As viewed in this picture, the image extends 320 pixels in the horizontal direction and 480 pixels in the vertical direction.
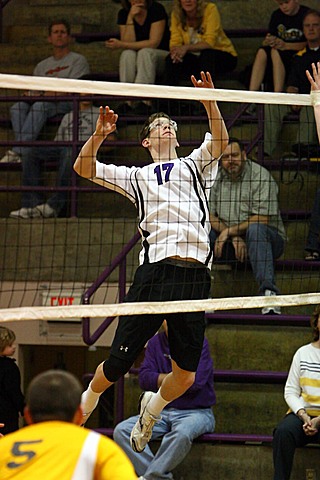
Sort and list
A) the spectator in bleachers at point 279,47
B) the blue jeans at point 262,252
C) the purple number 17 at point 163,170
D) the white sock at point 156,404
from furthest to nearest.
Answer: the spectator in bleachers at point 279,47 → the blue jeans at point 262,252 → the white sock at point 156,404 → the purple number 17 at point 163,170

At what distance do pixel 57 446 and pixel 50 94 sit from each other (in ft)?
26.0

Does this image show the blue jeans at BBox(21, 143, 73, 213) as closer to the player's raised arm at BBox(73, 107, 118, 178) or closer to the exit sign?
the exit sign

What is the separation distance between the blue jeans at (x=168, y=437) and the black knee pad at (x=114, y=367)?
163 centimetres

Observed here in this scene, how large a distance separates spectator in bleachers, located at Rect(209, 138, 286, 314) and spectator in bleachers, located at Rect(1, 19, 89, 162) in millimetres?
2195

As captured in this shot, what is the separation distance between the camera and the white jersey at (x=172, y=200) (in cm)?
655

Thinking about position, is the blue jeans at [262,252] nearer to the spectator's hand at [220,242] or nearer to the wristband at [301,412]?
the spectator's hand at [220,242]

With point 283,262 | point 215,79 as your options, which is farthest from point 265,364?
point 215,79

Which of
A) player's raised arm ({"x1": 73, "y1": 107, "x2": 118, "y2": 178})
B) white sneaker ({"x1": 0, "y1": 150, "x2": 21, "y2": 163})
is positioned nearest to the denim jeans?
player's raised arm ({"x1": 73, "y1": 107, "x2": 118, "y2": 178})

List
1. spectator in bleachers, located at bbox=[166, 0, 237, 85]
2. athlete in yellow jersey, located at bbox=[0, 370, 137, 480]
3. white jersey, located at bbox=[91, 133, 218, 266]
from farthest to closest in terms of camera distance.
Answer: spectator in bleachers, located at bbox=[166, 0, 237, 85] < white jersey, located at bbox=[91, 133, 218, 266] < athlete in yellow jersey, located at bbox=[0, 370, 137, 480]

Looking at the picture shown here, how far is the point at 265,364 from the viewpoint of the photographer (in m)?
9.17

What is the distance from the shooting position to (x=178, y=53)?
10820 mm

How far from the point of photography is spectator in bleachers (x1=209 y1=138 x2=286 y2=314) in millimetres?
9156

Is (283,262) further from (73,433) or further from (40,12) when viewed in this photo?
(73,433)

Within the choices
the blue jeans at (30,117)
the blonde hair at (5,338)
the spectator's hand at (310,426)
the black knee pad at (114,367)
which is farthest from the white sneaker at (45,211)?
the black knee pad at (114,367)
